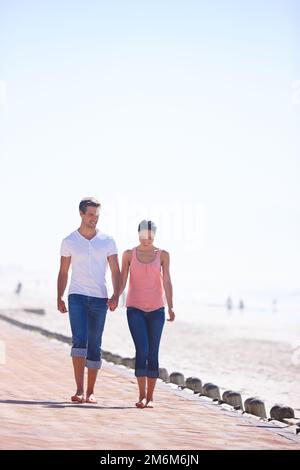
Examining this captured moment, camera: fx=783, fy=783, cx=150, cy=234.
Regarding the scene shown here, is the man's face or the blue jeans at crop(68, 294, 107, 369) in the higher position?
the man's face

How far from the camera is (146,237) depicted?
25.4 ft

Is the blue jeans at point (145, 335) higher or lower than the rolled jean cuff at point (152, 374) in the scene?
higher

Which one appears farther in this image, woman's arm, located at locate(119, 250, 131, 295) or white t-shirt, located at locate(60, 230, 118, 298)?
woman's arm, located at locate(119, 250, 131, 295)

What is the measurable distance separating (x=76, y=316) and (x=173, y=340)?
80.1 feet

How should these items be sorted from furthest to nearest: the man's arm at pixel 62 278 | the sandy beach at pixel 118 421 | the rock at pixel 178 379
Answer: the rock at pixel 178 379 < the man's arm at pixel 62 278 < the sandy beach at pixel 118 421

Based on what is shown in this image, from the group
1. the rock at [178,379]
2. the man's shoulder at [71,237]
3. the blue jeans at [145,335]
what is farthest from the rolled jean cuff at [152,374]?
the rock at [178,379]

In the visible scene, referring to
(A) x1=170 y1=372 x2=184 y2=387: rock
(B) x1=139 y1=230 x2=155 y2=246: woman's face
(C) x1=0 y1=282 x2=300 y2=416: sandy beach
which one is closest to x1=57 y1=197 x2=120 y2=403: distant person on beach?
(B) x1=139 y1=230 x2=155 y2=246: woman's face

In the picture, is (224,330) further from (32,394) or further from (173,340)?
(32,394)

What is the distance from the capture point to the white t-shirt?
25.1ft

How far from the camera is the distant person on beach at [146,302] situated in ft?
25.4

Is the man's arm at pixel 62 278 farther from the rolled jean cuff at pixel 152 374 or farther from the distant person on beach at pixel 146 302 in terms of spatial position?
the rolled jean cuff at pixel 152 374

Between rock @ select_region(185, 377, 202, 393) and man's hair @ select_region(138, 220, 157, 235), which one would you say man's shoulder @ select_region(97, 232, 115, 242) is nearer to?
man's hair @ select_region(138, 220, 157, 235)

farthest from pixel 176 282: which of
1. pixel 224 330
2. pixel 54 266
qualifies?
pixel 224 330

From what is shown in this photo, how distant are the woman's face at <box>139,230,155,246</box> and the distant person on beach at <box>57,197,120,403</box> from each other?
0.28 m
